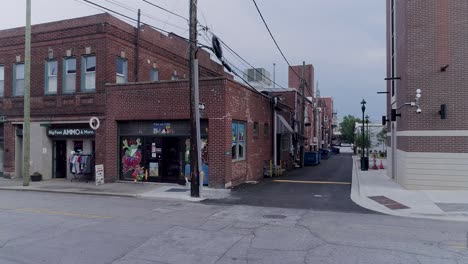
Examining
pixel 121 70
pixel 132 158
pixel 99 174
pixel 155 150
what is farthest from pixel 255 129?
pixel 99 174

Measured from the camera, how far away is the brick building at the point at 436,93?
595 inches

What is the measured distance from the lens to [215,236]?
8336 millimetres

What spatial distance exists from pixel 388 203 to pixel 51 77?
17074mm

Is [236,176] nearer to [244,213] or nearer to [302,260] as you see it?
[244,213]

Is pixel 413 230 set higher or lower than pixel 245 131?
lower

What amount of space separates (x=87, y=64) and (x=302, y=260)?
1595 centimetres

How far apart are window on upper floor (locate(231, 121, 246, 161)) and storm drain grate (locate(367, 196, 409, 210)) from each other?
6.57 metres

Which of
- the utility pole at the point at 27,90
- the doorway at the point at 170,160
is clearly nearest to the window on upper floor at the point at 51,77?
the utility pole at the point at 27,90

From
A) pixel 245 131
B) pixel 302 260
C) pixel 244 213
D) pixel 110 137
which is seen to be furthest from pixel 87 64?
pixel 302 260

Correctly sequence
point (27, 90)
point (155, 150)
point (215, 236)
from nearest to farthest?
point (215, 236) < point (27, 90) < point (155, 150)

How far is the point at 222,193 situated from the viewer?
15.2 meters

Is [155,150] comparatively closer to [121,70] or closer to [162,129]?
[162,129]

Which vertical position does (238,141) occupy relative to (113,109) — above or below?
below

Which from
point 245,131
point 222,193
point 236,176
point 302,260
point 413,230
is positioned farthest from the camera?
point 245,131
